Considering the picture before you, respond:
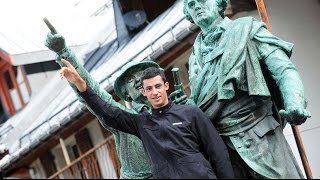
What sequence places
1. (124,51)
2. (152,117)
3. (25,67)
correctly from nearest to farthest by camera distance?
(152,117) → (124,51) → (25,67)

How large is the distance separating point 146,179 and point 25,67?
1562 centimetres

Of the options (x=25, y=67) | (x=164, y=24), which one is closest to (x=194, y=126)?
(x=164, y=24)

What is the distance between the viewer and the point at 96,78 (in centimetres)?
1281

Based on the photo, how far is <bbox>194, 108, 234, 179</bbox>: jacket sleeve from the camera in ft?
10.3

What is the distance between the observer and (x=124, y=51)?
13.0 metres

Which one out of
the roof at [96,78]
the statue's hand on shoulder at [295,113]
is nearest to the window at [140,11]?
the roof at [96,78]

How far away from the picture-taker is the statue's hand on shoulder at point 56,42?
11.7ft

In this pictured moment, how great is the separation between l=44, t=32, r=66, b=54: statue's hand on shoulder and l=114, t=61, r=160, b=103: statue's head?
0.52 metres

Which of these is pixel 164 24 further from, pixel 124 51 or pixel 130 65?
pixel 130 65

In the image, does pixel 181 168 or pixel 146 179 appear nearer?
pixel 181 168

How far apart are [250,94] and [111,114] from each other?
0.76 metres

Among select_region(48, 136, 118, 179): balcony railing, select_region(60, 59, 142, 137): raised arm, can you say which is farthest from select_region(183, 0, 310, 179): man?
select_region(48, 136, 118, 179): balcony railing

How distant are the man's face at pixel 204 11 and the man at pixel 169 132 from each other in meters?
0.54

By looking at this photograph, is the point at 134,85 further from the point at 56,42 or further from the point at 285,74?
the point at 285,74
